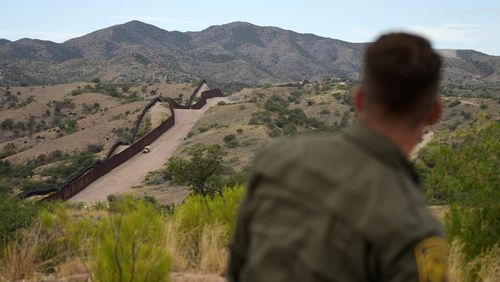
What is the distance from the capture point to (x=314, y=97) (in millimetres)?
74312

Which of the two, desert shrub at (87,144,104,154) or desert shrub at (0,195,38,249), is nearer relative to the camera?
desert shrub at (0,195,38,249)

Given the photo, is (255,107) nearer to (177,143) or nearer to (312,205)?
(177,143)

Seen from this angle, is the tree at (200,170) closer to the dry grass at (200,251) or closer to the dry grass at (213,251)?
the dry grass at (200,251)

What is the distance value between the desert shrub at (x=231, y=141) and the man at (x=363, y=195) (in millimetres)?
44219

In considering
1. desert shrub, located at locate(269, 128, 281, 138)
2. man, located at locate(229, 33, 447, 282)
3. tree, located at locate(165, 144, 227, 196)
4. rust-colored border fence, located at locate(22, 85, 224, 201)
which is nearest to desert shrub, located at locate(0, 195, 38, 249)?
man, located at locate(229, 33, 447, 282)

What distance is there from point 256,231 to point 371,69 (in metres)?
0.76

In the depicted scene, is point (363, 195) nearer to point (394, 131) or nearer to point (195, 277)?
point (394, 131)

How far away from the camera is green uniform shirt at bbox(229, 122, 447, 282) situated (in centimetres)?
179

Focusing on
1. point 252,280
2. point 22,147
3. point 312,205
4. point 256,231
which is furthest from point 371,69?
point 22,147

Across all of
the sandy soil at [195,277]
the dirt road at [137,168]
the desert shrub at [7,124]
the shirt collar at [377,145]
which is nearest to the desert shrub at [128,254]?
the sandy soil at [195,277]

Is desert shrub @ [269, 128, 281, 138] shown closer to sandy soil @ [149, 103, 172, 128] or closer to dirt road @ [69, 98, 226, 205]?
dirt road @ [69, 98, 226, 205]

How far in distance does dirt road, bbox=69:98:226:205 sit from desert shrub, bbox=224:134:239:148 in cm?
451

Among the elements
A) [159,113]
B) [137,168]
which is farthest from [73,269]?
[159,113]

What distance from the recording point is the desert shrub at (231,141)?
46375 mm
